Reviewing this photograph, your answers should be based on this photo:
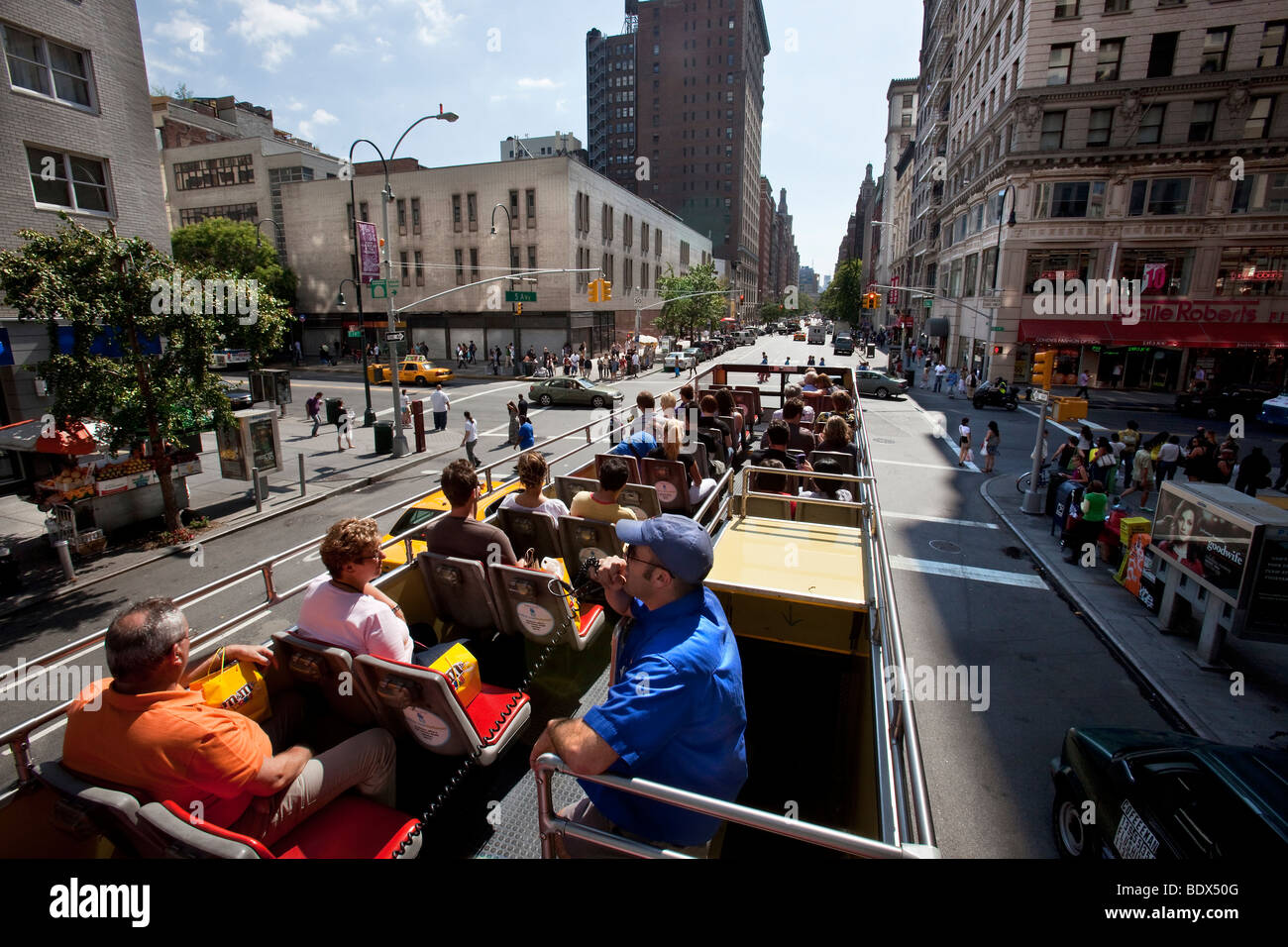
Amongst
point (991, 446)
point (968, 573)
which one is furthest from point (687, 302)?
point (968, 573)

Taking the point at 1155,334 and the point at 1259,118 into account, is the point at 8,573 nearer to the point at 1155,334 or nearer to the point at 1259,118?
the point at 1155,334

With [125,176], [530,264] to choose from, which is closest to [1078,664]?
[125,176]

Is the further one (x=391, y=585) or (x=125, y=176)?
(x=125, y=176)

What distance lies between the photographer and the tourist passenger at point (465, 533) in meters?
4.99

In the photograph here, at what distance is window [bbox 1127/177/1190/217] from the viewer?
34375 mm

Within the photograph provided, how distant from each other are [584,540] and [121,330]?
36.5 ft

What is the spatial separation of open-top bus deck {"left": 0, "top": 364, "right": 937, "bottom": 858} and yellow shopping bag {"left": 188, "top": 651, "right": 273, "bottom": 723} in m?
0.13

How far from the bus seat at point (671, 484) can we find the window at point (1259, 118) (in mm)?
43466

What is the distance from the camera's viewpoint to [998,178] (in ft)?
127

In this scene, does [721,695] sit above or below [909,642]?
above

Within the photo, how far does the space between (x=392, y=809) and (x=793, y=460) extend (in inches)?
254

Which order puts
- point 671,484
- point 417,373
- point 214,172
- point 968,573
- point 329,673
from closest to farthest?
point 329,673, point 671,484, point 968,573, point 417,373, point 214,172

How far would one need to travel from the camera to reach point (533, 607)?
4.77m
